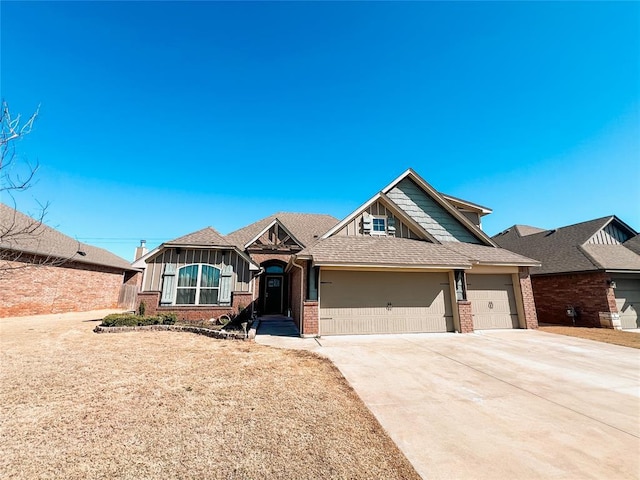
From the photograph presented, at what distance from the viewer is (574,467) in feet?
9.62

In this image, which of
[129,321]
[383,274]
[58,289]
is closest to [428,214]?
[383,274]

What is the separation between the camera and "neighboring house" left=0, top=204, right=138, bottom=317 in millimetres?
14914

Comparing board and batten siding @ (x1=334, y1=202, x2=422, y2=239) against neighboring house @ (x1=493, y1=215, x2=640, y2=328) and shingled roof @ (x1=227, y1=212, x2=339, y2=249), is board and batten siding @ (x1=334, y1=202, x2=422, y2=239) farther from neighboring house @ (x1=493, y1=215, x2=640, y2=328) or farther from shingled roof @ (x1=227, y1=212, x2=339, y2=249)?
neighboring house @ (x1=493, y1=215, x2=640, y2=328)

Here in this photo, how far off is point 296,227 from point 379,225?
32.4ft

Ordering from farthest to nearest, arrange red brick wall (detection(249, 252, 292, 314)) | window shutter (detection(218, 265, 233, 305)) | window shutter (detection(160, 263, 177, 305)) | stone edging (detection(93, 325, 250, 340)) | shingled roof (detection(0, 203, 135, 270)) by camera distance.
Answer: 1. red brick wall (detection(249, 252, 292, 314))
2. shingled roof (detection(0, 203, 135, 270))
3. window shutter (detection(218, 265, 233, 305))
4. window shutter (detection(160, 263, 177, 305))
5. stone edging (detection(93, 325, 250, 340))

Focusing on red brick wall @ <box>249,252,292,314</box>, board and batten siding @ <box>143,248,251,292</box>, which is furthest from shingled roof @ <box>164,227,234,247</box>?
red brick wall @ <box>249,252,292,314</box>

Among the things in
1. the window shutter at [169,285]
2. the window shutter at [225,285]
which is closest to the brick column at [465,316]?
Result: the window shutter at [225,285]

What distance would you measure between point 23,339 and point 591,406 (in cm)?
1515

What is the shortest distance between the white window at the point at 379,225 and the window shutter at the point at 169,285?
391 inches

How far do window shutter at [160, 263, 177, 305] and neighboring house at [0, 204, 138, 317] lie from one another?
5.16 ft

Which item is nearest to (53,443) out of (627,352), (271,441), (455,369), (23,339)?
(271,441)

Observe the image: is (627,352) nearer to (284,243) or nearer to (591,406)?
(591,406)

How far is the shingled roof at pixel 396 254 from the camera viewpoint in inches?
396

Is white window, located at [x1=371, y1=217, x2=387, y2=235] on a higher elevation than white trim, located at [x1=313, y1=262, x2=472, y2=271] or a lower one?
higher
